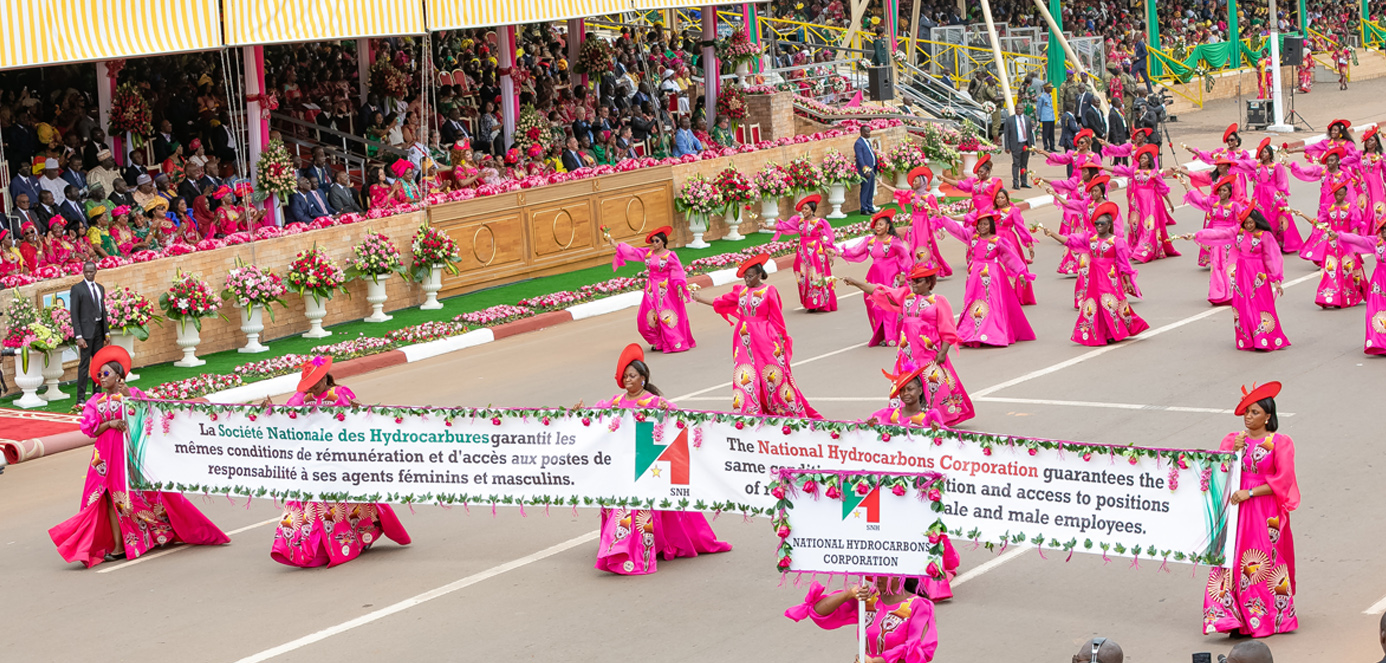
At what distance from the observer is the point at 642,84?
31141mm

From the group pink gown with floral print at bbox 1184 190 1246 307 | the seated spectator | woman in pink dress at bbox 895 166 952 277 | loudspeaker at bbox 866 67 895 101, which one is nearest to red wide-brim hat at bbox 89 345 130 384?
woman in pink dress at bbox 895 166 952 277

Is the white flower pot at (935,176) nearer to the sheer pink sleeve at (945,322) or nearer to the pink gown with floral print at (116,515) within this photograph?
the sheer pink sleeve at (945,322)

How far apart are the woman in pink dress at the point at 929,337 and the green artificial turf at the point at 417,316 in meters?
8.38

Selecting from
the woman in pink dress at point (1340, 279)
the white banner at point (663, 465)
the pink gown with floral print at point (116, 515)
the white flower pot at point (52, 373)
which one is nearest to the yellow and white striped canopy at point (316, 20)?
the white flower pot at point (52, 373)

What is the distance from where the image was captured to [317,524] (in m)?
11.2

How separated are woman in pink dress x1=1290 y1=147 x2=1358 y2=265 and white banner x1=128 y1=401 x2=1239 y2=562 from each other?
1204 centimetres

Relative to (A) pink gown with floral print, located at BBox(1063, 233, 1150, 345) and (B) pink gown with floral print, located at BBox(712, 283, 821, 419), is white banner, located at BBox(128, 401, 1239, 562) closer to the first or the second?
(B) pink gown with floral print, located at BBox(712, 283, 821, 419)

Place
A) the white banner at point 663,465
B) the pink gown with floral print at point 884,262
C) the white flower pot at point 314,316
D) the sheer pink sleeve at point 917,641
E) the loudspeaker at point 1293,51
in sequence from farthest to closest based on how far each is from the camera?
the loudspeaker at point 1293,51, the white flower pot at point 314,316, the pink gown with floral print at point 884,262, the white banner at point 663,465, the sheer pink sleeve at point 917,641

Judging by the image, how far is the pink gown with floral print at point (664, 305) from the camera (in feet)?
60.3

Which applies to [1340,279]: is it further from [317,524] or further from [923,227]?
[317,524]

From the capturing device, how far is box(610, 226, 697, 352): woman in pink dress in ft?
60.2

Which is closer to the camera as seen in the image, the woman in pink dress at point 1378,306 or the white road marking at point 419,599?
the white road marking at point 419,599

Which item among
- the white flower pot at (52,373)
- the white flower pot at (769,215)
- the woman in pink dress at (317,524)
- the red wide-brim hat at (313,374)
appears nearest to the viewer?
the red wide-brim hat at (313,374)

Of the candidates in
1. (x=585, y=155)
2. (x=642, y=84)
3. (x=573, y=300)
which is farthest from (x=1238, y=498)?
(x=642, y=84)
